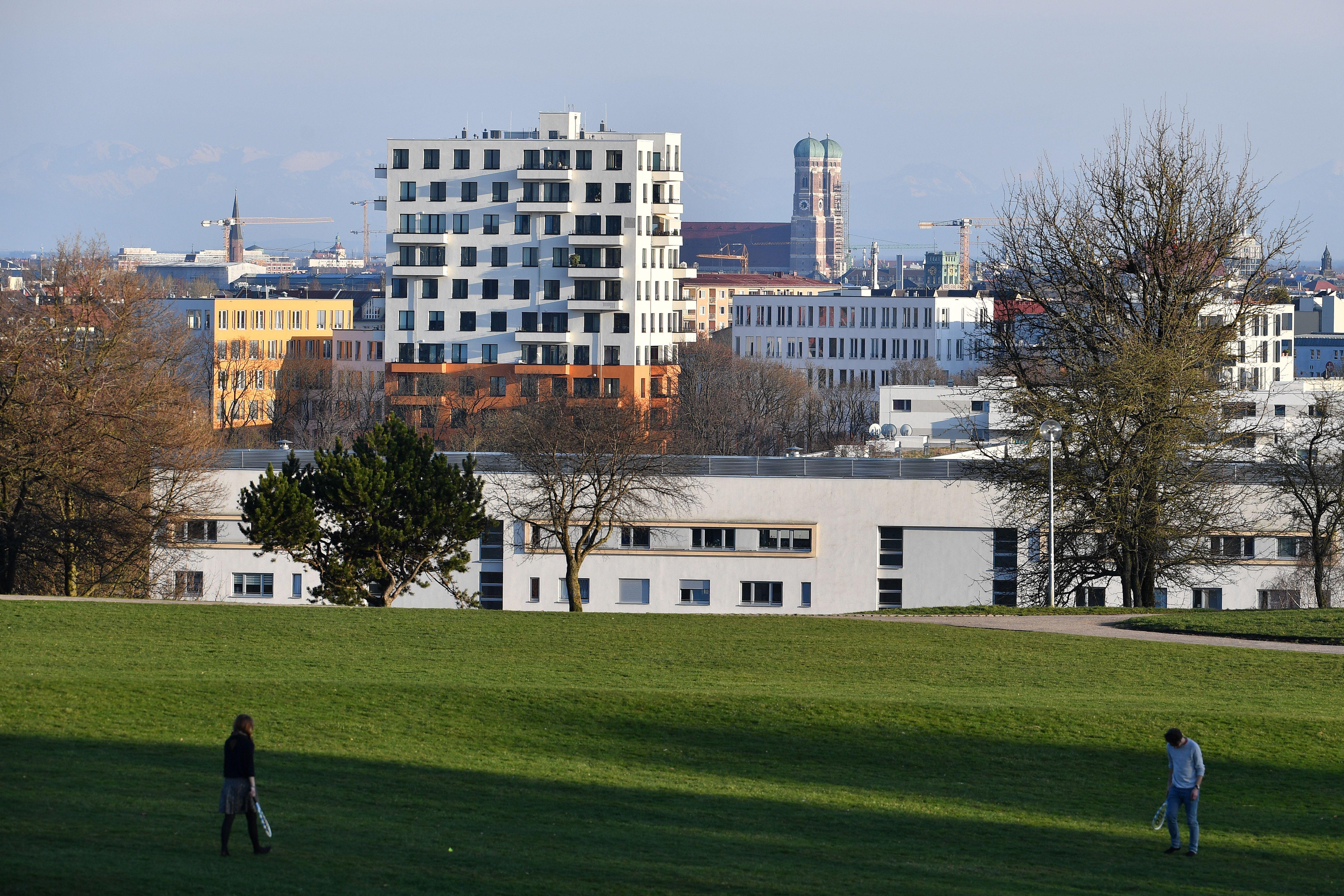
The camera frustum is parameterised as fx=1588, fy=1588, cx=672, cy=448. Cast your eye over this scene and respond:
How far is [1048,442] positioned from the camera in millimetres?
42469

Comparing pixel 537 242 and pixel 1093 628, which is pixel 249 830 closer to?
pixel 1093 628

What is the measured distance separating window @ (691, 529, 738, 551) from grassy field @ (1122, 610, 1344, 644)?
97.0 ft

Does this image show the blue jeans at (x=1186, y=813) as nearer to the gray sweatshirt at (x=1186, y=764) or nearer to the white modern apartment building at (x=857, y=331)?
the gray sweatshirt at (x=1186, y=764)

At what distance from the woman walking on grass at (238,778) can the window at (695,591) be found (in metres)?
51.3

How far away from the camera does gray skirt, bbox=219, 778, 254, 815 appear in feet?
48.7

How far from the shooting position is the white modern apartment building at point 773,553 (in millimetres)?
64000

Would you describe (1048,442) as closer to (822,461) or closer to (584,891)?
(822,461)

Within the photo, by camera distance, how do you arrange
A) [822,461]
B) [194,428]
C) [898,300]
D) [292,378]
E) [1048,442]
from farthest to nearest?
[898,300]
[292,378]
[822,461]
[194,428]
[1048,442]

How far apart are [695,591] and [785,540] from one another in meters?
4.34

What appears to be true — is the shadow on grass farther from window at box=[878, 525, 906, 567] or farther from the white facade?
the white facade

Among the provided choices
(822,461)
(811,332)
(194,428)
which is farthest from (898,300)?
(194,428)

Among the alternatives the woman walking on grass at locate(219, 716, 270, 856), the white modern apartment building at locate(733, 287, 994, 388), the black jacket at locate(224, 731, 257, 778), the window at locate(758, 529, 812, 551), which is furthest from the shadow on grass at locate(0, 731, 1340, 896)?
the white modern apartment building at locate(733, 287, 994, 388)

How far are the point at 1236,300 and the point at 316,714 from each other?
30.0 meters

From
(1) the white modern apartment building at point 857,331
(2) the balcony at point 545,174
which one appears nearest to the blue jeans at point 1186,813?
(2) the balcony at point 545,174
